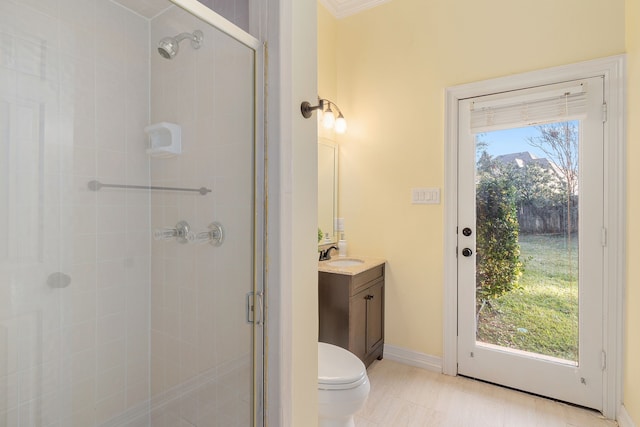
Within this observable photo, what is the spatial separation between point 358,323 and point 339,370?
0.72m

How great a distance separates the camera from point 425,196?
2.39 m

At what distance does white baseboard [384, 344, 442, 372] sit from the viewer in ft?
7.79

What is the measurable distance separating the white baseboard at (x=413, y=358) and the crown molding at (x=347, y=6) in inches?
105

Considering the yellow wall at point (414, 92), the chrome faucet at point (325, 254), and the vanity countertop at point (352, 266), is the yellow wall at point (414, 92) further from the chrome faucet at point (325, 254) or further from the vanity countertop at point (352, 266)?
the chrome faucet at point (325, 254)

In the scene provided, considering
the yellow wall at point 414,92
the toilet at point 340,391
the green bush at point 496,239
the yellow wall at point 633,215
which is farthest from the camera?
the green bush at point 496,239

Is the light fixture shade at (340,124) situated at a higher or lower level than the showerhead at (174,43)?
higher

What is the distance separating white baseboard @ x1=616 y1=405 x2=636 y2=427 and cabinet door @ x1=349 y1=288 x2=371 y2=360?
141cm

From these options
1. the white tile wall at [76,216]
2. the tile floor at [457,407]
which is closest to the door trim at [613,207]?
the tile floor at [457,407]

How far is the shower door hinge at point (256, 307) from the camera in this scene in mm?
1103

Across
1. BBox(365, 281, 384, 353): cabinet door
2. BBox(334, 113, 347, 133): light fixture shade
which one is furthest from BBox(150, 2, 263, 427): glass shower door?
BBox(334, 113, 347, 133): light fixture shade

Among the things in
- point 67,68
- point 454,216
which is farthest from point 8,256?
point 454,216

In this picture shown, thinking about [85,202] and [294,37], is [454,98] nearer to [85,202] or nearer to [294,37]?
[294,37]

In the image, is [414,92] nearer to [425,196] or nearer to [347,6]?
[425,196]

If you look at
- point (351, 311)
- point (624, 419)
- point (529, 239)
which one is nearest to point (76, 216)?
point (351, 311)
